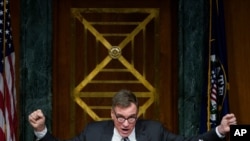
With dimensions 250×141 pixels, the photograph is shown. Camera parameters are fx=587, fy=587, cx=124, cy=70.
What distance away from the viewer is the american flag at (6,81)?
18.3ft

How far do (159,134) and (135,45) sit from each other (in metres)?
2.26

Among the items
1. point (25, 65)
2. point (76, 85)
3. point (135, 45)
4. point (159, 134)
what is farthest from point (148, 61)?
point (159, 134)

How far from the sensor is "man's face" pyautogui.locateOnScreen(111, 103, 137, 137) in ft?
12.9

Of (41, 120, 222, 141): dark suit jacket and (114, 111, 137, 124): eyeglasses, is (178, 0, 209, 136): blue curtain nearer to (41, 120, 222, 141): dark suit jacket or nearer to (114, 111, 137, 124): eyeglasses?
(41, 120, 222, 141): dark suit jacket

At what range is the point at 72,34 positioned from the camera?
6449mm

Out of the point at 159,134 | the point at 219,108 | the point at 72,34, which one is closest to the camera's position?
the point at 159,134

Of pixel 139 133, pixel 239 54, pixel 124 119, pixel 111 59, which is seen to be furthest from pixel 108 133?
pixel 239 54

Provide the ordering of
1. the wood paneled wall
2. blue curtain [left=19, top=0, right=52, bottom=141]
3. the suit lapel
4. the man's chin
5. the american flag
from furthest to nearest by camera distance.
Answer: the wood paneled wall
blue curtain [left=19, top=0, right=52, bottom=141]
the american flag
the suit lapel
the man's chin

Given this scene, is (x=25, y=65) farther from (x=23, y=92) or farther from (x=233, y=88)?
(x=233, y=88)

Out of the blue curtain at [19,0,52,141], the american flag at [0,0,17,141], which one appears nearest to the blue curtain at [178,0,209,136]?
the blue curtain at [19,0,52,141]

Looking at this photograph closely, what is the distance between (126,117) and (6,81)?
2035mm

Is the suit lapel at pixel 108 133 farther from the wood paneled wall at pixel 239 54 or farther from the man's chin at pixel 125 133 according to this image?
the wood paneled wall at pixel 239 54

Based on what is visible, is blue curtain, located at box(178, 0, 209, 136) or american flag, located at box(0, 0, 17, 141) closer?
american flag, located at box(0, 0, 17, 141)

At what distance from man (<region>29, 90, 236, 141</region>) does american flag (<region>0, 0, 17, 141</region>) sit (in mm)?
1501
